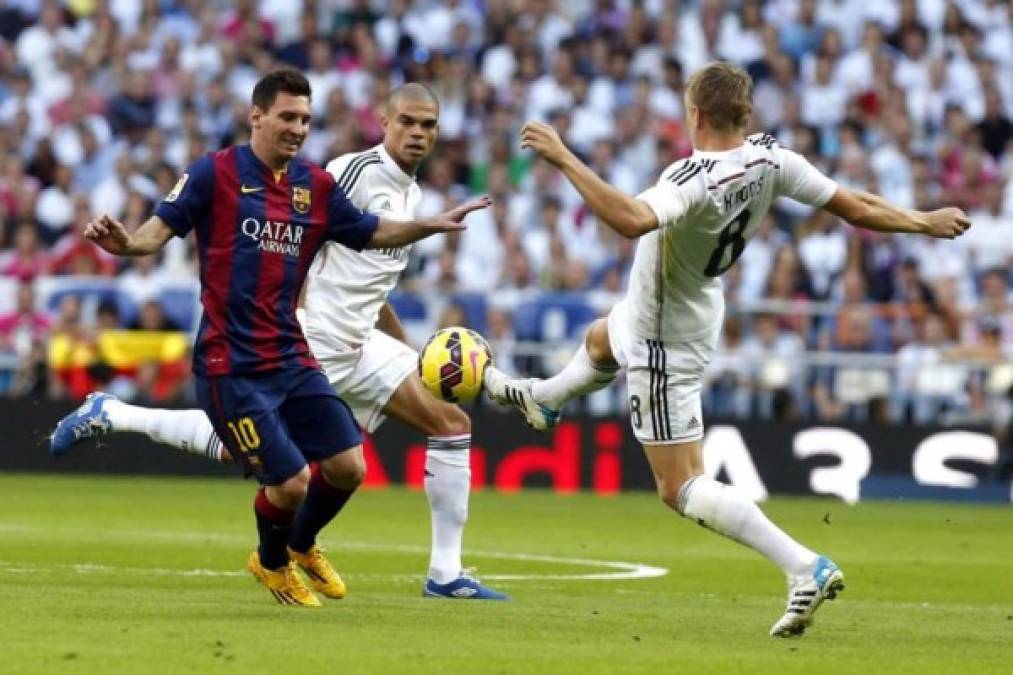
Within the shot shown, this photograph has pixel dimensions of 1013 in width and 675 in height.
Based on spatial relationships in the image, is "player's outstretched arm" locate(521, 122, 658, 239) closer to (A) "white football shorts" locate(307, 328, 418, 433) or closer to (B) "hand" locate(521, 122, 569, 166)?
(B) "hand" locate(521, 122, 569, 166)

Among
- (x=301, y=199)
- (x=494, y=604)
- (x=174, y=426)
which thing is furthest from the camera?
(x=174, y=426)

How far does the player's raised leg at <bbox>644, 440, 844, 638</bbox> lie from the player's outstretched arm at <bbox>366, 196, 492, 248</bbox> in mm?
1365

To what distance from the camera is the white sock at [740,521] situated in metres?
9.45

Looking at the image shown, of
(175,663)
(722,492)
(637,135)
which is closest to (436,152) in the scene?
(637,135)

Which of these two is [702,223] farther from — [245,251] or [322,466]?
[322,466]

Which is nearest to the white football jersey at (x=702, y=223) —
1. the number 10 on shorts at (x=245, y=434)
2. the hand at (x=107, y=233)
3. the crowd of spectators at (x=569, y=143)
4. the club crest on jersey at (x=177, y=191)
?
the number 10 on shorts at (x=245, y=434)

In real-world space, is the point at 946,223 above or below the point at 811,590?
above

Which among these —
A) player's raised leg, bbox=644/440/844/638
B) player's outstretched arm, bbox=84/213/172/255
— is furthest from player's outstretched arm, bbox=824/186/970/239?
player's outstretched arm, bbox=84/213/172/255

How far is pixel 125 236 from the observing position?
939cm

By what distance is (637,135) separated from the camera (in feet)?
81.6

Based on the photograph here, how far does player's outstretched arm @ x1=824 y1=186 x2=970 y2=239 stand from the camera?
9.77m

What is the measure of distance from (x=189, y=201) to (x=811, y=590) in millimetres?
3251

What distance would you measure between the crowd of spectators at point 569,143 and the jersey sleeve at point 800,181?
1164cm

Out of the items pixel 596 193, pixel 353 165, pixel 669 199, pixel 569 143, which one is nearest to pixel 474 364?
pixel 353 165
